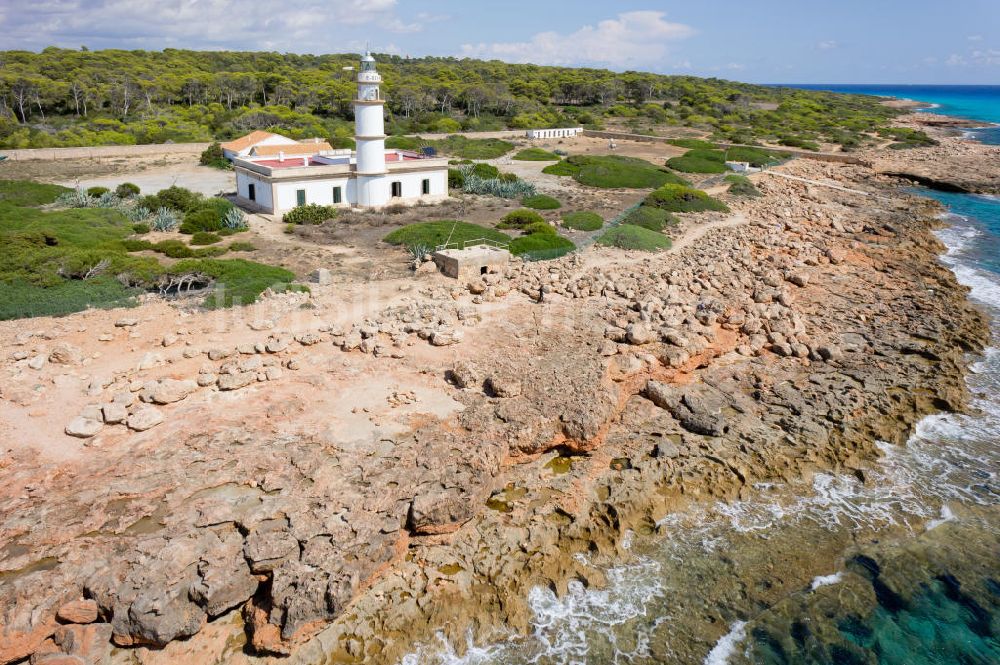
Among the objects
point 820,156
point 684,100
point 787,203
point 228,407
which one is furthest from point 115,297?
point 684,100

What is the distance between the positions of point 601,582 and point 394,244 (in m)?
18.7

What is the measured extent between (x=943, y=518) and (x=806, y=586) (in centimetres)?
401

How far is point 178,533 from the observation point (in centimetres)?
1008

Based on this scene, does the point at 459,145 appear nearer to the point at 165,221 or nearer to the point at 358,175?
the point at 358,175

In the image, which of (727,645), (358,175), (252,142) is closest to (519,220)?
(358,175)

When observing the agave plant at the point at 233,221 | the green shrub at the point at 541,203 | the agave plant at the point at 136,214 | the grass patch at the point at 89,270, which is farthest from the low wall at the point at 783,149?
the grass patch at the point at 89,270

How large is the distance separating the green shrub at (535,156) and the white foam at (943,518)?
44308 millimetres

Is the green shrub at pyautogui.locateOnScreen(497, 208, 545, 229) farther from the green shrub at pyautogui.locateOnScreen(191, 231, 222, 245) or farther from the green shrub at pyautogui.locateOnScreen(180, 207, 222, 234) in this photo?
the green shrub at pyautogui.locateOnScreen(180, 207, 222, 234)

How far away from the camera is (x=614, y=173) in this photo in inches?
1697

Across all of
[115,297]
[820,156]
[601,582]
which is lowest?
[601,582]

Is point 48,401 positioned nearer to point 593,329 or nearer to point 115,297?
point 115,297

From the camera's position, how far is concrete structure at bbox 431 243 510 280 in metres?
21.9

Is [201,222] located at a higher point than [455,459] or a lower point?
higher

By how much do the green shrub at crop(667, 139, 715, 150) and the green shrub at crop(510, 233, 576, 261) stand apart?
37.9m
